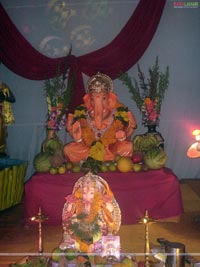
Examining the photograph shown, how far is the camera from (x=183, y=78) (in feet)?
27.1

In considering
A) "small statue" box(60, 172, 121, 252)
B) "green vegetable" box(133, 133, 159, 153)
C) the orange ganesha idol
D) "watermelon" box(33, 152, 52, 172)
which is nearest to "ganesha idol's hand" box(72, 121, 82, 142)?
the orange ganesha idol

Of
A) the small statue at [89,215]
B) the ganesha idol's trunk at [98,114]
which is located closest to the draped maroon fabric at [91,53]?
the ganesha idol's trunk at [98,114]

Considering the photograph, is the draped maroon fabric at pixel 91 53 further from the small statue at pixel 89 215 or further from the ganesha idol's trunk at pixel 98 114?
the small statue at pixel 89 215

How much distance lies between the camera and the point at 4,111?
7.63 meters

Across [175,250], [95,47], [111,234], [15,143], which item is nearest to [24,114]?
[15,143]

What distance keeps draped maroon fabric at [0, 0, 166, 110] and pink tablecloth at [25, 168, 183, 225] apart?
2501 mm

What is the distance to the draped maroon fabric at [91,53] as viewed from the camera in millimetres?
7695

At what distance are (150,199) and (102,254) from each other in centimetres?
214

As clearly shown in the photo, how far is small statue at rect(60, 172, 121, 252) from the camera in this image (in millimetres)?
3723

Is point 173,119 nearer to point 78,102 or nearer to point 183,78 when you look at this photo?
point 183,78

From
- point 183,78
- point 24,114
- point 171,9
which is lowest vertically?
point 24,114

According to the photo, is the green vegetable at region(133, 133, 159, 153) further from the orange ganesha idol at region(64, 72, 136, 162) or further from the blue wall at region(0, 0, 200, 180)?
the blue wall at region(0, 0, 200, 180)

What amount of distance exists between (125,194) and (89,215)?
6.20ft

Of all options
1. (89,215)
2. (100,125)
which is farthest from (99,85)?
(89,215)
